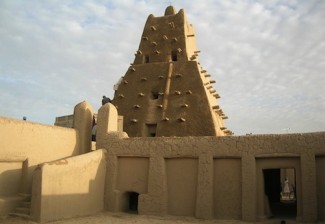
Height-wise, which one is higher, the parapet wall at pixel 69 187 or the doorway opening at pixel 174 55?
the doorway opening at pixel 174 55

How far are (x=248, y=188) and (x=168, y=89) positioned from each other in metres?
10.5

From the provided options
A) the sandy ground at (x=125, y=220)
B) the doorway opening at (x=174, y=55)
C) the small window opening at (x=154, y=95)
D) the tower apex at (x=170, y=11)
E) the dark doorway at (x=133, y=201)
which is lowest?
the sandy ground at (x=125, y=220)

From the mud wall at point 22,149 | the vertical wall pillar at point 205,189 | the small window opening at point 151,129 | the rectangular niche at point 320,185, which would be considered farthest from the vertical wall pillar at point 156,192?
the small window opening at point 151,129

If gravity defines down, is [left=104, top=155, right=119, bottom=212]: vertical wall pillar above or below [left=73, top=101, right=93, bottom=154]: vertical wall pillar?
below

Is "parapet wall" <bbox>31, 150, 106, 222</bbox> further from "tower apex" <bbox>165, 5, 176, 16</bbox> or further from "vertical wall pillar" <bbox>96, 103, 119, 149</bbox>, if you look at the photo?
"tower apex" <bbox>165, 5, 176, 16</bbox>

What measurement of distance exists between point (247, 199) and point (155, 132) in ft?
30.7

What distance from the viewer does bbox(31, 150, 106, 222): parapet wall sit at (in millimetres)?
10930

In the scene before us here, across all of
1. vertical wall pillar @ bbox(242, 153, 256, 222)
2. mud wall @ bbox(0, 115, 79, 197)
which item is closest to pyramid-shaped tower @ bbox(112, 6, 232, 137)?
vertical wall pillar @ bbox(242, 153, 256, 222)

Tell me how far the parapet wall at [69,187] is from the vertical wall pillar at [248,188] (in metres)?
5.74

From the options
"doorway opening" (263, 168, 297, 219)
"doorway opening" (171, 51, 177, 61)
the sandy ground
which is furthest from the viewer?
"doorway opening" (171, 51, 177, 61)

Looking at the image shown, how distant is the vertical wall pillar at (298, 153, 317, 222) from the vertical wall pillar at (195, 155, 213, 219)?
125 inches

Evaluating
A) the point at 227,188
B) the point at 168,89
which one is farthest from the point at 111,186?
the point at 168,89

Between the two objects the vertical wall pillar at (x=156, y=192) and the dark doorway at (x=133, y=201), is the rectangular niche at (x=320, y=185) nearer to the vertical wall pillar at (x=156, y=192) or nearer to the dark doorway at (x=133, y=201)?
the vertical wall pillar at (x=156, y=192)

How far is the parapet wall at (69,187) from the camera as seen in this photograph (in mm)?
10930
